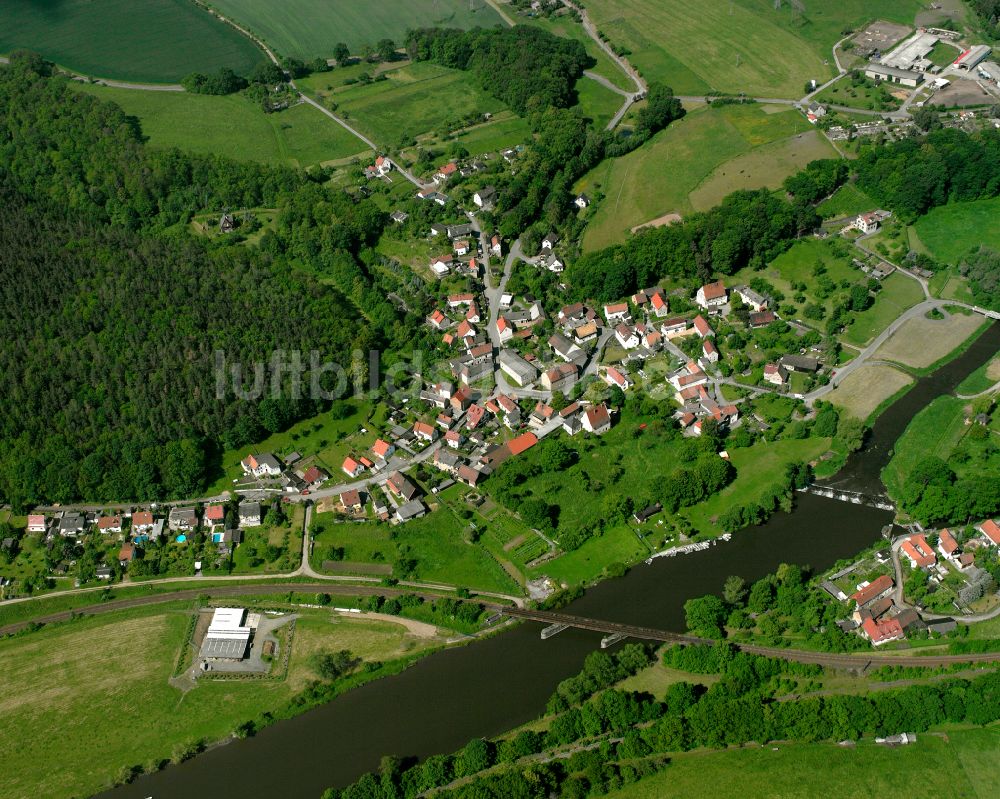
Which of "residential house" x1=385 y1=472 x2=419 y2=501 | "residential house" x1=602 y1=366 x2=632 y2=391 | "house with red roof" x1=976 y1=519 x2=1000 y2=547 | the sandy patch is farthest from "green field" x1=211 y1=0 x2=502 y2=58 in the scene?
"house with red roof" x1=976 y1=519 x2=1000 y2=547

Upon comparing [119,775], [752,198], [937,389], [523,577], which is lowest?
[119,775]

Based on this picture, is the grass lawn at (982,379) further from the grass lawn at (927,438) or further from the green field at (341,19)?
the green field at (341,19)

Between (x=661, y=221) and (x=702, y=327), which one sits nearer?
(x=702, y=327)

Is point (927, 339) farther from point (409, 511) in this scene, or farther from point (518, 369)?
point (409, 511)

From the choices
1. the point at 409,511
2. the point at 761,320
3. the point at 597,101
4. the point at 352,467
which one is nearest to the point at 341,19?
the point at 597,101

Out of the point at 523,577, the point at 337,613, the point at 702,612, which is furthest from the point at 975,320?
the point at 337,613

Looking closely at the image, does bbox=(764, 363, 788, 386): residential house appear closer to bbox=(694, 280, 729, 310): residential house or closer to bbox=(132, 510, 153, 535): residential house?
bbox=(694, 280, 729, 310): residential house

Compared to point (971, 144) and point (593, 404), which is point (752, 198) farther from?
point (593, 404)
